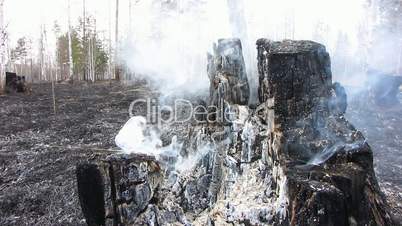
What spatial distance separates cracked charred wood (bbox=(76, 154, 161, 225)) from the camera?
489 centimetres

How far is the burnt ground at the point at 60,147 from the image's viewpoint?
600 centimetres

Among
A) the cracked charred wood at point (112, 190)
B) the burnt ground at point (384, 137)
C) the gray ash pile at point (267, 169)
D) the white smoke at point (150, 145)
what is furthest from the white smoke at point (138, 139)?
the burnt ground at point (384, 137)

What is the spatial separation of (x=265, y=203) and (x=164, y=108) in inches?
232

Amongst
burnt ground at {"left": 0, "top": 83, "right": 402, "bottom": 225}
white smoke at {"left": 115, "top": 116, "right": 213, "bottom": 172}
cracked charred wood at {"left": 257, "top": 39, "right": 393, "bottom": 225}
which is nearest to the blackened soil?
burnt ground at {"left": 0, "top": 83, "right": 402, "bottom": 225}

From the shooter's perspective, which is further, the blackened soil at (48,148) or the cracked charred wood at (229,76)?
the cracked charred wood at (229,76)

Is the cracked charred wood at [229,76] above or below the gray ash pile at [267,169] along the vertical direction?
above

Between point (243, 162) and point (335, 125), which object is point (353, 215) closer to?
point (335, 125)

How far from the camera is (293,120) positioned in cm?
516

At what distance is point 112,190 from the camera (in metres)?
4.95

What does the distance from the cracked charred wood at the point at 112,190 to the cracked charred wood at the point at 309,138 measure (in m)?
1.92

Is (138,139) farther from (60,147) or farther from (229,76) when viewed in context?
(229,76)

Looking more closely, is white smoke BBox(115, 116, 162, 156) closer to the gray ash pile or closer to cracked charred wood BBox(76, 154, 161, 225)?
the gray ash pile

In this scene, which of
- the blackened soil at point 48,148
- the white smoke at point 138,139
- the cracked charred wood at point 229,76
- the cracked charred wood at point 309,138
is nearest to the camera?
the cracked charred wood at point 309,138

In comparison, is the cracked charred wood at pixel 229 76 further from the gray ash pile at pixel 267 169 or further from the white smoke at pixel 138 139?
the white smoke at pixel 138 139
